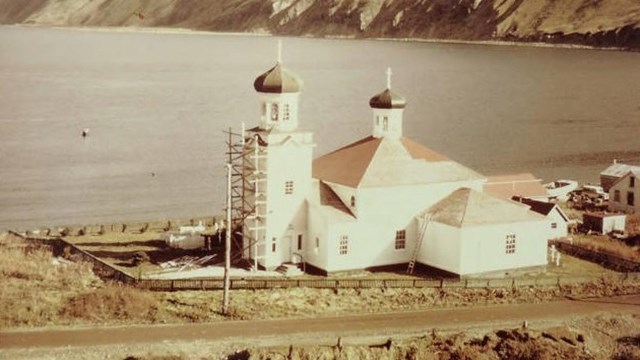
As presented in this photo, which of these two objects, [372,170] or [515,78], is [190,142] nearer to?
[372,170]

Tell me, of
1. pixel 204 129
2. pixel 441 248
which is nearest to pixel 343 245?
pixel 441 248

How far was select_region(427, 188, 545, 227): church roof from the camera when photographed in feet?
150

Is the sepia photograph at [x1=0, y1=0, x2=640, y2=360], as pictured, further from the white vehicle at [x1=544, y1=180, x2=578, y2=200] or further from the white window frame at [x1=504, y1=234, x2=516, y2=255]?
the white vehicle at [x1=544, y1=180, x2=578, y2=200]

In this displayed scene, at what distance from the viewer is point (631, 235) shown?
55.3 meters

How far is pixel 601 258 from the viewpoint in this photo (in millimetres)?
49531

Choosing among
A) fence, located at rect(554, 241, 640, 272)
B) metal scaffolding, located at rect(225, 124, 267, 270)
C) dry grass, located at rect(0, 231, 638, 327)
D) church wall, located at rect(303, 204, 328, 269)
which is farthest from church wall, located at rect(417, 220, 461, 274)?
fence, located at rect(554, 241, 640, 272)

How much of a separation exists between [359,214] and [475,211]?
534cm

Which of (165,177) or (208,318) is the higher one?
(165,177)

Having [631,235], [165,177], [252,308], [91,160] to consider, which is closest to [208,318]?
[252,308]

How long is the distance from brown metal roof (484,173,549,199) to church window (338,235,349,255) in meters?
16.4

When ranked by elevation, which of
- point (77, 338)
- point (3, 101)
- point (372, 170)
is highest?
point (3, 101)

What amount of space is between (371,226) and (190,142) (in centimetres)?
6869

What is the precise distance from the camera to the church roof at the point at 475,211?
1801 inches

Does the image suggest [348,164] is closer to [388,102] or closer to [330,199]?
[330,199]
